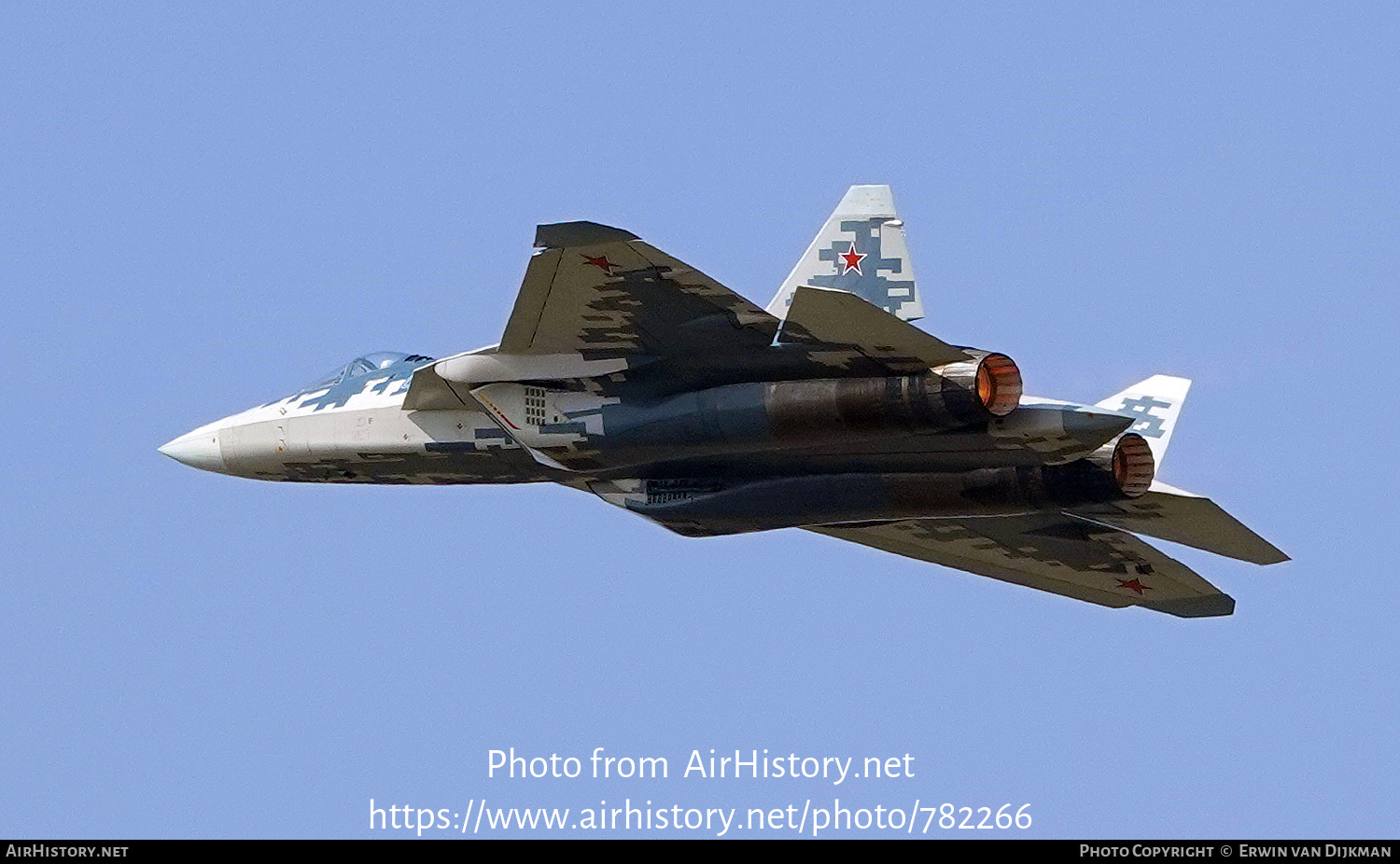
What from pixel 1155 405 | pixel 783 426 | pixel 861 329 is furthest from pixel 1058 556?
pixel 861 329

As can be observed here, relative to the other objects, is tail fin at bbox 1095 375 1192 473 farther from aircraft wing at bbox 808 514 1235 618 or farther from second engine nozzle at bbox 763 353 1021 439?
second engine nozzle at bbox 763 353 1021 439

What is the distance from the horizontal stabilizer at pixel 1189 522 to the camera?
115 ft

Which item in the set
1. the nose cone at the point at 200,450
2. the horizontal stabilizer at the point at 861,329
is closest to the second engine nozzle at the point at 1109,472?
the horizontal stabilizer at the point at 861,329

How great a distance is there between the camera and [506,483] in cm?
3709

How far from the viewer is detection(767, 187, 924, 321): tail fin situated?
1433 inches

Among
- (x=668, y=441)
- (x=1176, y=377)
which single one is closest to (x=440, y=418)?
(x=668, y=441)

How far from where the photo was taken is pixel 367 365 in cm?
3762

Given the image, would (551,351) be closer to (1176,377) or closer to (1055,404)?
(1055,404)

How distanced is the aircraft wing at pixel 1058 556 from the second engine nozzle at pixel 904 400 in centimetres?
561

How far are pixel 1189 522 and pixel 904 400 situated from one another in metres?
5.89

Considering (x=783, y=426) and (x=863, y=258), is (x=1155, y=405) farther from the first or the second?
(x=783, y=426)

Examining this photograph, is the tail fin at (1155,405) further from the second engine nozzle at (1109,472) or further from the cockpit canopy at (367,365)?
the cockpit canopy at (367,365)

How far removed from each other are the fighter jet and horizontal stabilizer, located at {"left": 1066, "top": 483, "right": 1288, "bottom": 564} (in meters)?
0.04
